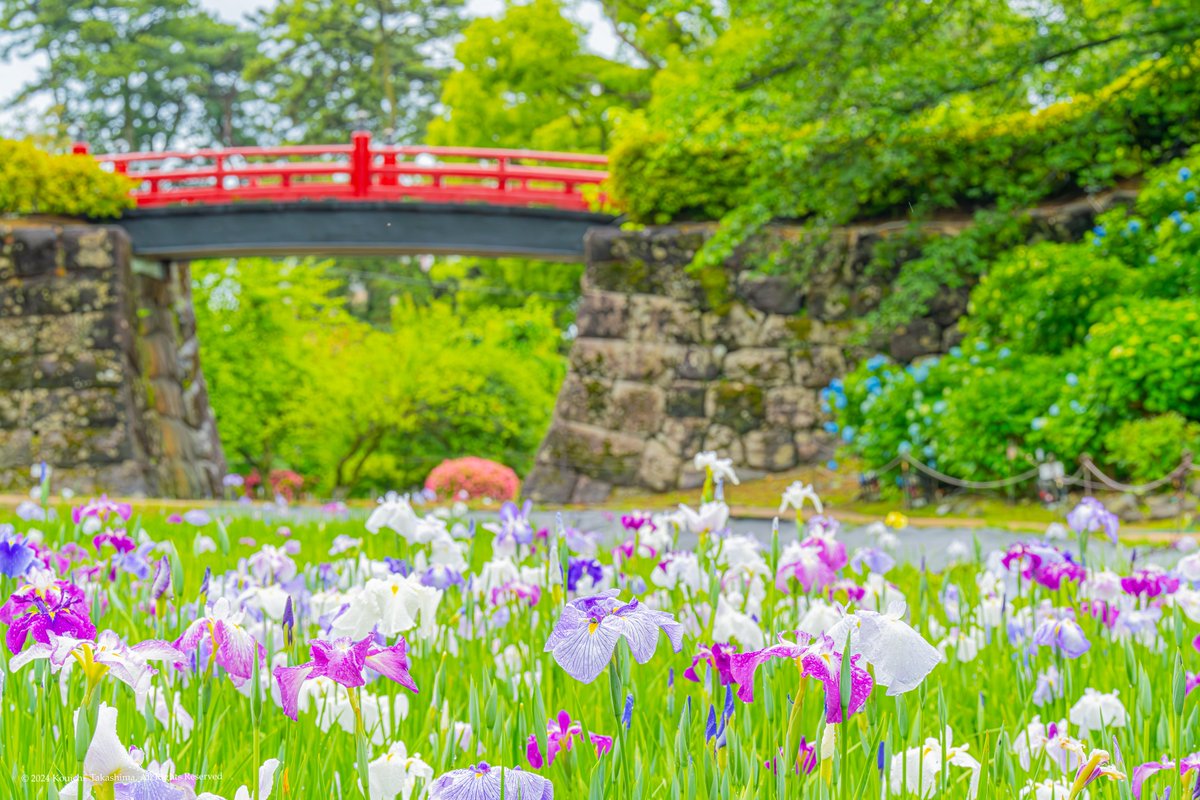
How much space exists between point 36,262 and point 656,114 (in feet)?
28.1

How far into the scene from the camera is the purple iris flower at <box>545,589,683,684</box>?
1.13 meters

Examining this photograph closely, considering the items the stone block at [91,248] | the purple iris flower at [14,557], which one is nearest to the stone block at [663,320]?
the stone block at [91,248]

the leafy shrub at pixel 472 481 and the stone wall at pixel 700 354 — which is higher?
the stone wall at pixel 700 354

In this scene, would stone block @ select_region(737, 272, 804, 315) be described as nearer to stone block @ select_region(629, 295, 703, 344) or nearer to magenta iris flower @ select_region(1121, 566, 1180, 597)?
stone block @ select_region(629, 295, 703, 344)

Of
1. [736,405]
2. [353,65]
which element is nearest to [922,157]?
[736,405]

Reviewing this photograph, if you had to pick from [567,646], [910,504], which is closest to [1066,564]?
[567,646]

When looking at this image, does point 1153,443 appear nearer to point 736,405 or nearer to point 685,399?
point 736,405

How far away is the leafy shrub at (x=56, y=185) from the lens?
553 inches

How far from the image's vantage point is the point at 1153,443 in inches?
293

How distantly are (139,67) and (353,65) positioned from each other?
6639 millimetres

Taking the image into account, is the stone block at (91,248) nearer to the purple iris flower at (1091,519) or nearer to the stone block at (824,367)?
the stone block at (824,367)

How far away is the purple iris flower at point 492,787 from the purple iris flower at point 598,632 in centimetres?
12

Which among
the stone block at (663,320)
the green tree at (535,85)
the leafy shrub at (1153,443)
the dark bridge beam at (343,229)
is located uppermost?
the green tree at (535,85)

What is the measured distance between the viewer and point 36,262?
13.8 m
